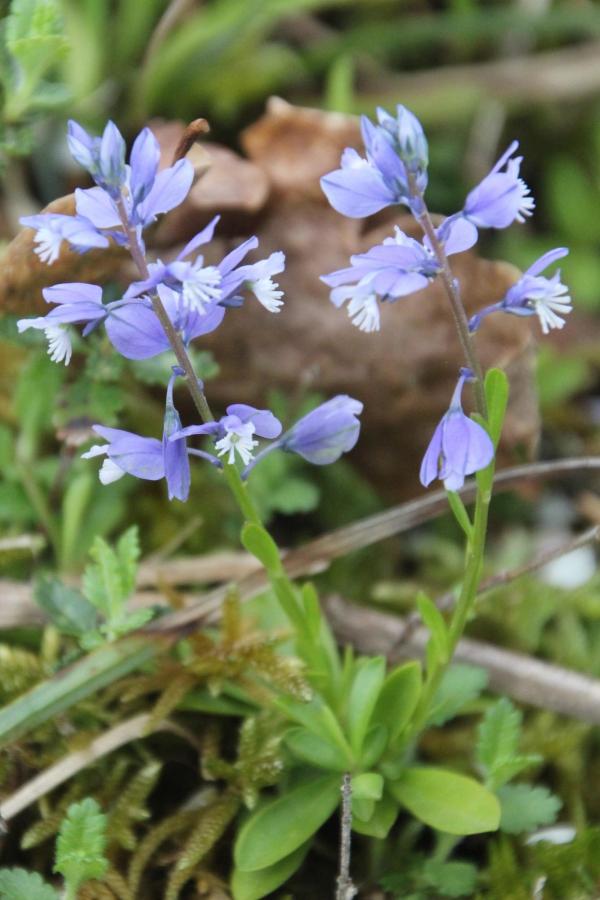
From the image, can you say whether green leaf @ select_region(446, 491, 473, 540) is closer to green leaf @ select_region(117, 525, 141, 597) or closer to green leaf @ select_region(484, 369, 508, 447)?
green leaf @ select_region(484, 369, 508, 447)

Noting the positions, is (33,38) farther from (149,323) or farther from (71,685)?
(71,685)

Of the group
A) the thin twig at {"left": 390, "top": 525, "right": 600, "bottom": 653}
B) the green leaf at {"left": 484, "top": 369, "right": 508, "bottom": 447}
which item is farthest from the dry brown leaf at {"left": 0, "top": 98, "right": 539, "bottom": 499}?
the green leaf at {"left": 484, "top": 369, "right": 508, "bottom": 447}

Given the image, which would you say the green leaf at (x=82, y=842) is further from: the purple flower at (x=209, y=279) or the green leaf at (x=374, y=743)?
the purple flower at (x=209, y=279)

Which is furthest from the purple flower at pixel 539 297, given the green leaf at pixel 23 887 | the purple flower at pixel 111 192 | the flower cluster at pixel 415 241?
the green leaf at pixel 23 887

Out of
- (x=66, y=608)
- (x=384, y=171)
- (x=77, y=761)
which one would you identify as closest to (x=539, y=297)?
(x=384, y=171)

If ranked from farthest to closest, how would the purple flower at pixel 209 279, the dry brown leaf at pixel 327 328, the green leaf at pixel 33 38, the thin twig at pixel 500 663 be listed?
the dry brown leaf at pixel 327 328, the thin twig at pixel 500 663, the green leaf at pixel 33 38, the purple flower at pixel 209 279

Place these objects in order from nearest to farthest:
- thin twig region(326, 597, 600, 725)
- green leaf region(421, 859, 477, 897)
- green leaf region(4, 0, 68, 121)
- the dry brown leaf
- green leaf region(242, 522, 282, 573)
Result: green leaf region(242, 522, 282, 573) → green leaf region(421, 859, 477, 897) → green leaf region(4, 0, 68, 121) → thin twig region(326, 597, 600, 725) → the dry brown leaf

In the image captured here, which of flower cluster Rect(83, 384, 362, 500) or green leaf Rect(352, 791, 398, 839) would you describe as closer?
flower cluster Rect(83, 384, 362, 500)
